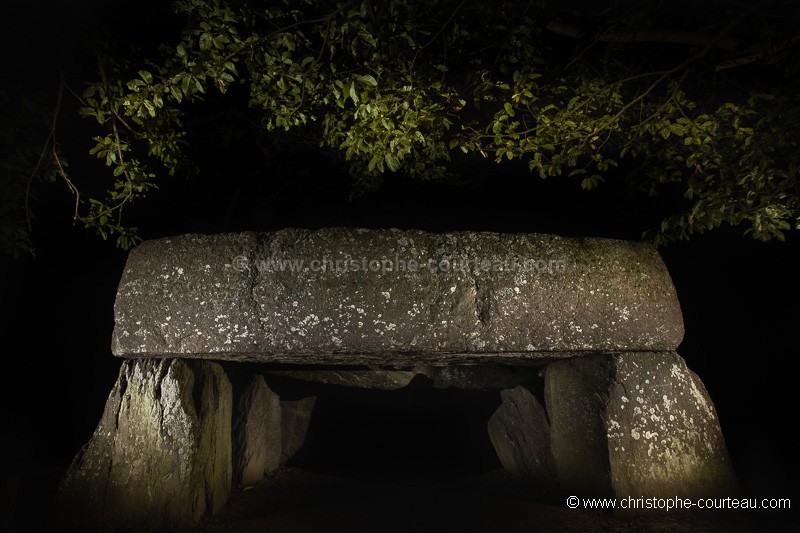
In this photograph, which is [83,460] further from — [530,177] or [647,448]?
[530,177]

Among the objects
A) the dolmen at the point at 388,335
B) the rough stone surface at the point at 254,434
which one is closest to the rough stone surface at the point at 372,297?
the dolmen at the point at 388,335

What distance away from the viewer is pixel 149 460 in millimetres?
3154

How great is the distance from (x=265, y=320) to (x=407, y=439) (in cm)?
477

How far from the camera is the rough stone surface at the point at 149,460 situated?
305 centimetres

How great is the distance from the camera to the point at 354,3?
108 inches

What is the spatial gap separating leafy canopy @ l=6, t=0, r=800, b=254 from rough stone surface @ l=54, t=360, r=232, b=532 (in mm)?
1090

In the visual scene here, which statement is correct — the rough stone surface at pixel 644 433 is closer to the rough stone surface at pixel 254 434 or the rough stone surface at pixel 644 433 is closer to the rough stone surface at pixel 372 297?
the rough stone surface at pixel 372 297

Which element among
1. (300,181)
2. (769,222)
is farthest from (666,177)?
(300,181)

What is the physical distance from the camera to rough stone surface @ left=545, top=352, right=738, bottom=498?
3.11 metres

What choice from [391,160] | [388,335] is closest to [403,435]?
[388,335]

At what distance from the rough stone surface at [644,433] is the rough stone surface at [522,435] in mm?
786

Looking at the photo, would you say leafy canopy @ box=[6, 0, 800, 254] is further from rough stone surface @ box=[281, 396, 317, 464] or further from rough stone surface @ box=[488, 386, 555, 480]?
rough stone surface @ box=[281, 396, 317, 464]

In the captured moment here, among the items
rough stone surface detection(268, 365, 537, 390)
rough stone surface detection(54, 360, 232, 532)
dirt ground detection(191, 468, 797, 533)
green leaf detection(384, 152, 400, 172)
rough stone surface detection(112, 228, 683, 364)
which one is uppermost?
green leaf detection(384, 152, 400, 172)

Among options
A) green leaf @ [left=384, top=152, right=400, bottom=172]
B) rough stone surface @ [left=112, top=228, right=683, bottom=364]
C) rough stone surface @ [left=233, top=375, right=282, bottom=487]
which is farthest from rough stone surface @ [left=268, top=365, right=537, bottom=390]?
green leaf @ [left=384, top=152, right=400, bottom=172]
